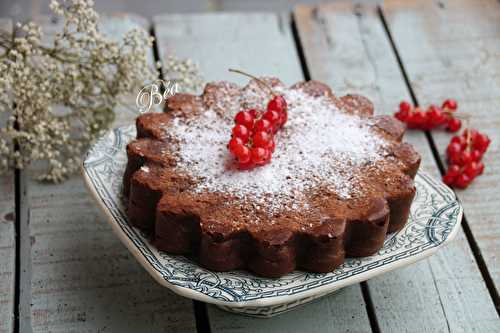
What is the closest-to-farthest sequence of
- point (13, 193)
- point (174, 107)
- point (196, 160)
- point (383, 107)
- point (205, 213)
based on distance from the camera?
point (205, 213)
point (196, 160)
point (174, 107)
point (13, 193)
point (383, 107)

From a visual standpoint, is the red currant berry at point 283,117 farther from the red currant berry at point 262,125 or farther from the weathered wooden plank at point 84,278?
the weathered wooden plank at point 84,278

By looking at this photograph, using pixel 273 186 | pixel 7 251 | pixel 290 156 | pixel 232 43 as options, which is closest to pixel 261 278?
pixel 273 186

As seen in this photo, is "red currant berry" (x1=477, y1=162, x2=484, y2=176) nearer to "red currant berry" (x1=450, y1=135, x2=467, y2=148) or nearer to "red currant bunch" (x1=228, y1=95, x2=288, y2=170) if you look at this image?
"red currant berry" (x1=450, y1=135, x2=467, y2=148)

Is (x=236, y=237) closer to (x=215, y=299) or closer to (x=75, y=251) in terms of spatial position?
(x=215, y=299)

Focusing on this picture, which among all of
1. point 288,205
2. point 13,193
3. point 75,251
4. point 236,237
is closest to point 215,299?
point 236,237

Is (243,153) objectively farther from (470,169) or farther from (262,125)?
(470,169)

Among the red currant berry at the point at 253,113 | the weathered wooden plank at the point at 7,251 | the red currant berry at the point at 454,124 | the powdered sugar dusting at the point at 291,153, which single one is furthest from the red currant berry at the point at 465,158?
the weathered wooden plank at the point at 7,251
